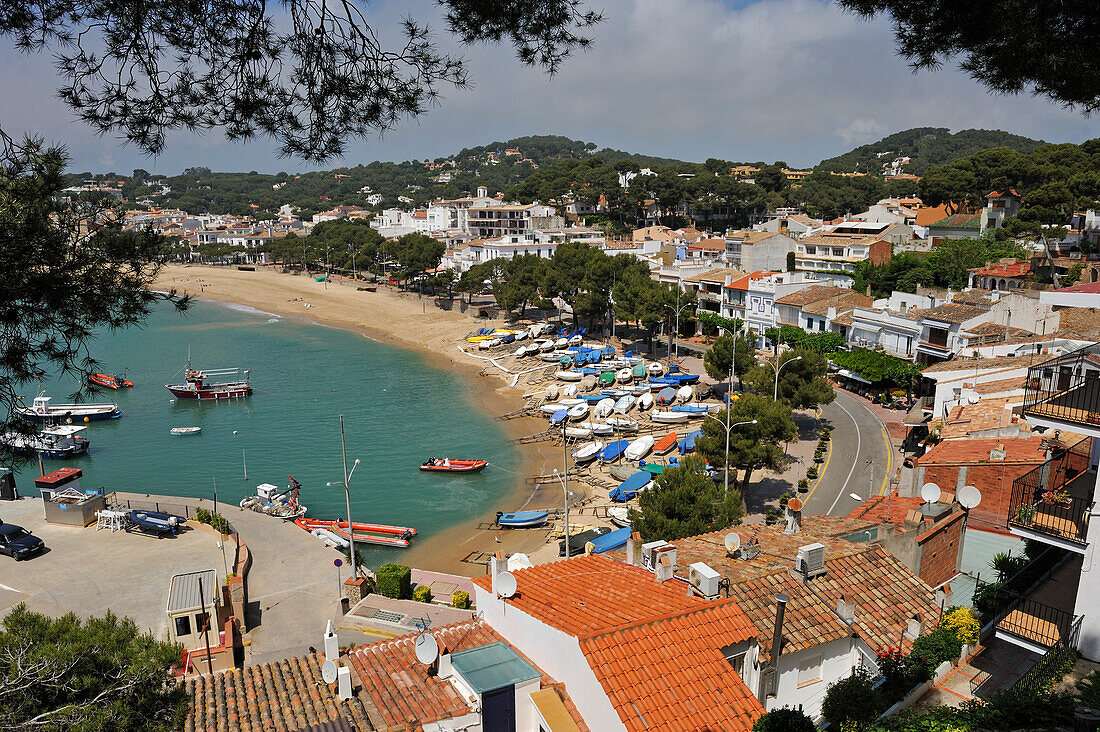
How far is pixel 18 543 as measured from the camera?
2166 centimetres

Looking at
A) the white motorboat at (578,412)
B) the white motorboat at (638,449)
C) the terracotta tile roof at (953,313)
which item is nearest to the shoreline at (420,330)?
the white motorboat at (578,412)

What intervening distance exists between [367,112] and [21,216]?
3.12 metres

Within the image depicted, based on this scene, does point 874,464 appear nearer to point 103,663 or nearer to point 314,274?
point 103,663

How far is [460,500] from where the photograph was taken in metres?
30.8

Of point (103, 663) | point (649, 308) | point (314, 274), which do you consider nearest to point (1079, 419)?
point (103, 663)

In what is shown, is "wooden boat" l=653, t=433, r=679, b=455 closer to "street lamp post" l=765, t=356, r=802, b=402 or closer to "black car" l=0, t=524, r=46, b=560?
"street lamp post" l=765, t=356, r=802, b=402

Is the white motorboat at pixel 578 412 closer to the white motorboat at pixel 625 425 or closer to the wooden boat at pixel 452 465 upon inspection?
the white motorboat at pixel 625 425

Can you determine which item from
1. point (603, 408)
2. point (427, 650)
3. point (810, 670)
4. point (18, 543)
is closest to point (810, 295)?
point (603, 408)

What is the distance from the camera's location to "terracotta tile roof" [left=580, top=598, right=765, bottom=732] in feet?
25.3

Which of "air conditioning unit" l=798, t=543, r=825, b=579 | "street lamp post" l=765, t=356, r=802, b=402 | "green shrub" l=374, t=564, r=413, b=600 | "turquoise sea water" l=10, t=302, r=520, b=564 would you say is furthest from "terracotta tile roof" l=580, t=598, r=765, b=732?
"street lamp post" l=765, t=356, r=802, b=402

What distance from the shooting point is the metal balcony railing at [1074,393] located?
30.3ft

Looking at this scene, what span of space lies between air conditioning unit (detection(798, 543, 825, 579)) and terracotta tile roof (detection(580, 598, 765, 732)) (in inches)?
85.0

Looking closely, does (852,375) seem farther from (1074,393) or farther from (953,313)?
(1074,393)

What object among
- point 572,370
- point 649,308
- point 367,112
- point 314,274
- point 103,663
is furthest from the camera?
point 314,274
